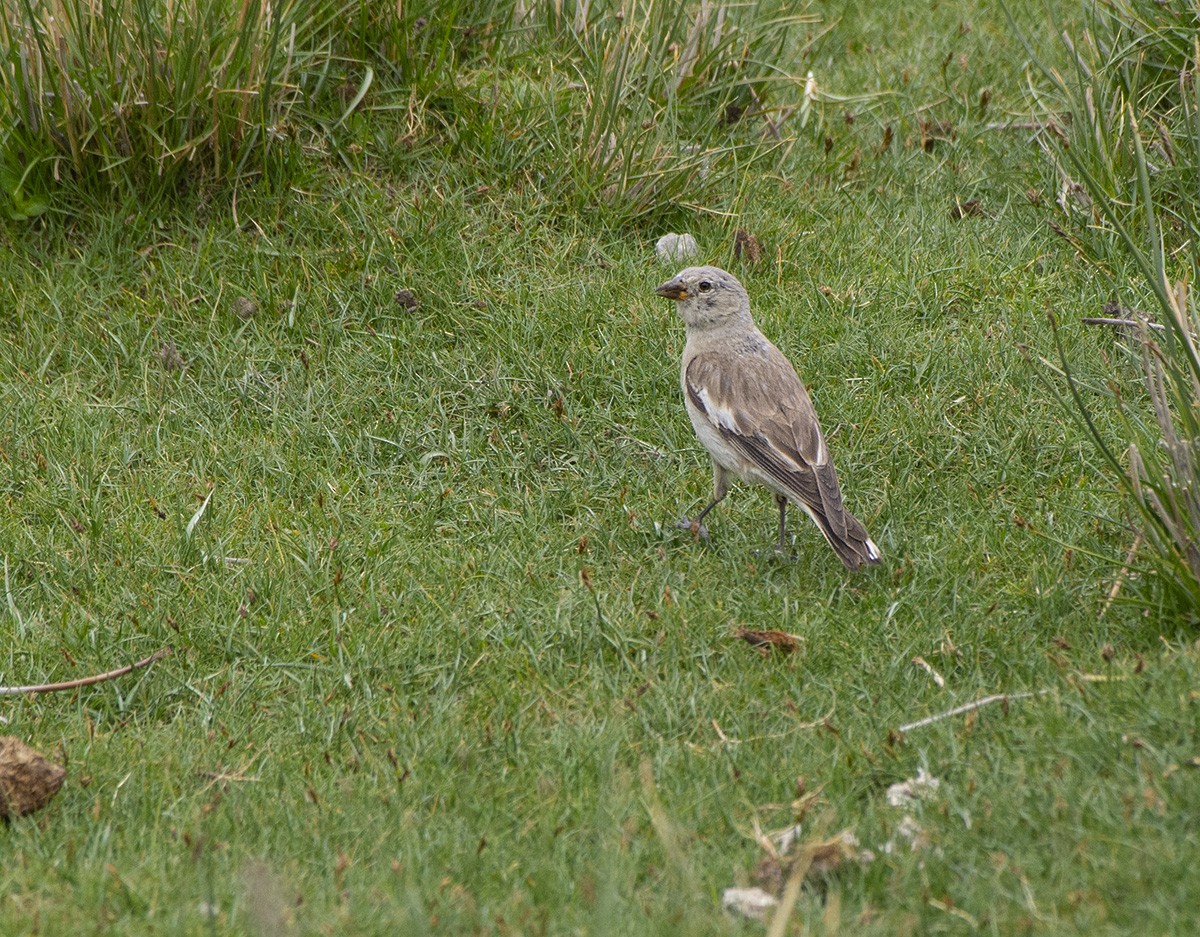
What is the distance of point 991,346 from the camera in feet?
21.8

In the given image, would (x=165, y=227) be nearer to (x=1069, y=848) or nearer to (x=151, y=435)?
(x=151, y=435)

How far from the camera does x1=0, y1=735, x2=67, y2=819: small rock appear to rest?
13.7 feet

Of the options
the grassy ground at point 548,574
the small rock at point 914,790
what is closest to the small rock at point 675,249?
the grassy ground at point 548,574

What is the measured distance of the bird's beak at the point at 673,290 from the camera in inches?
250

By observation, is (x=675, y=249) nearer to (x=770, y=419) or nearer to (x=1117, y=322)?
(x=770, y=419)

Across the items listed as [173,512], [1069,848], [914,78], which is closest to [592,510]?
[173,512]

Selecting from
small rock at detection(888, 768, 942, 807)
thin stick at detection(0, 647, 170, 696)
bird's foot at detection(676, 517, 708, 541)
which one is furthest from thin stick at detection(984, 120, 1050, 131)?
thin stick at detection(0, 647, 170, 696)

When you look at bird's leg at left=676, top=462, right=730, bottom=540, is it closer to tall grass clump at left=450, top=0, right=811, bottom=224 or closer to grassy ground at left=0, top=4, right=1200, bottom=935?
grassy ground at left=0, top=4, right=1200, bottom=935

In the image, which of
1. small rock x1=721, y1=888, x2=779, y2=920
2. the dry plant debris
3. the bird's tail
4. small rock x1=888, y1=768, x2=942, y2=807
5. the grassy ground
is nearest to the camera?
small rock x1=721, y1=888, x2=779, y2=920

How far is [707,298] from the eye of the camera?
20.8 feet

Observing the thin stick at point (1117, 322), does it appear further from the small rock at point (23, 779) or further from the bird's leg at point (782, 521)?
the small rock at point (23, 779)

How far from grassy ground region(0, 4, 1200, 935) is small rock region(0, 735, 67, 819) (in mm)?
66

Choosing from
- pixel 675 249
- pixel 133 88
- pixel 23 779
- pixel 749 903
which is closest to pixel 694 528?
pixel 675 249

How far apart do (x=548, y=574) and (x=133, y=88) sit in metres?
3.29
